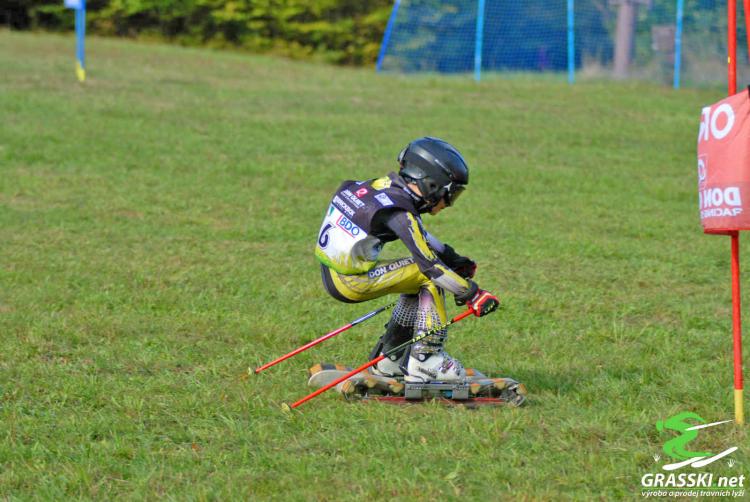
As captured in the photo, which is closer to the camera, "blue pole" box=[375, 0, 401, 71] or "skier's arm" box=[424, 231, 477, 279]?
"skier's arm" box=[424, 231, 477, 279]

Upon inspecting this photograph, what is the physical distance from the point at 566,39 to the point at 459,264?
19612mm

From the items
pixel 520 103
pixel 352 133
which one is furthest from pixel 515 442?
pixel 520 103

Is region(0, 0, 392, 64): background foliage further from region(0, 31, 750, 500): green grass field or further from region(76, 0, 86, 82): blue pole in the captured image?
region(0, 31, 750, 500): green grass field

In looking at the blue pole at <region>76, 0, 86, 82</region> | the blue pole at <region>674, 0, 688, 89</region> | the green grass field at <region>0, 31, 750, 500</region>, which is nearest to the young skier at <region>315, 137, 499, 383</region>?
the green grass field at <region>0, 31, 750, 500</region>

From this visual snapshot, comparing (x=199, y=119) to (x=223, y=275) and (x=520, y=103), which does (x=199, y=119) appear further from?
(x=223, y=275)

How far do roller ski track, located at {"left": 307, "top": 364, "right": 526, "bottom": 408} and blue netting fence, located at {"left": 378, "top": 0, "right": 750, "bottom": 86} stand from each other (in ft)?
62.7

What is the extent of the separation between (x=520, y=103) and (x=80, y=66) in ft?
29.2

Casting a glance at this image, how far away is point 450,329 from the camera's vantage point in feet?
26.2

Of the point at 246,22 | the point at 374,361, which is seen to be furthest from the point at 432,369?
the point at 246,22

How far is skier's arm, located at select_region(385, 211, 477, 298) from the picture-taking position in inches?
233

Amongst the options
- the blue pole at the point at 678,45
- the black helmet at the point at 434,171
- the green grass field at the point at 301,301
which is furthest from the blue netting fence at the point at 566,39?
the black helmet at the point at 434,171

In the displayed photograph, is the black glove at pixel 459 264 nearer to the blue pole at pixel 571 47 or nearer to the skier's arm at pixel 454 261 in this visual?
the skier's arm at pixel 454 261

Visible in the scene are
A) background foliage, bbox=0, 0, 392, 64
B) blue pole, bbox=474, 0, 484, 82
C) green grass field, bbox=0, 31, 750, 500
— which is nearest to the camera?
green grass field, bbox=0, 31, 750, 500

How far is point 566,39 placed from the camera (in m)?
25.1
